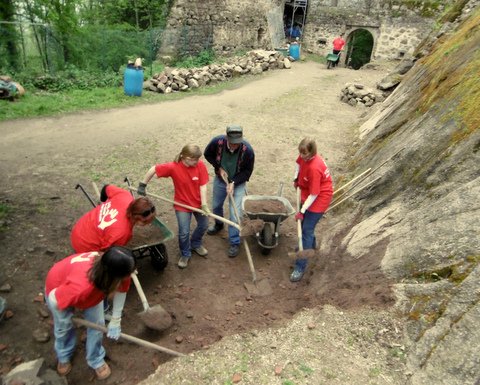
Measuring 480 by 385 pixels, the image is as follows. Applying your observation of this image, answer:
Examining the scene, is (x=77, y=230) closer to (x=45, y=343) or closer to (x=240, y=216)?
(x=45, y=343)

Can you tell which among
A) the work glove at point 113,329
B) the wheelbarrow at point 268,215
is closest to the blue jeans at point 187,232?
the wheelbarrow at point 268,215

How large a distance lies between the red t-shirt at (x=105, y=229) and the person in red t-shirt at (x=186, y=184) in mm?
1148

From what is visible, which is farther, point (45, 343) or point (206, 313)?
point (206, 313)

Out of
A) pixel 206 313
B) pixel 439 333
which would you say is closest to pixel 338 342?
pixel 439 333

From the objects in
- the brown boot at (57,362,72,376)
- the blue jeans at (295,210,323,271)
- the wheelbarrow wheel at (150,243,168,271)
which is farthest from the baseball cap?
the brown boot at (57,362,72,376)

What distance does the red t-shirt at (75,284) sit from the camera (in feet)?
9.57

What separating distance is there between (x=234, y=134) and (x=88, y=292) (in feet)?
9.41

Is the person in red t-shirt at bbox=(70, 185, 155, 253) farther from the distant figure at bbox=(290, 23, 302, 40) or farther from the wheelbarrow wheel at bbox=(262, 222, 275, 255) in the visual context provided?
the distant figure at bbox=(290, 23, 302, 40)

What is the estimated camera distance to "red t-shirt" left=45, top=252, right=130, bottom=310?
2.92m

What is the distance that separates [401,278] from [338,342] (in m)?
0.95

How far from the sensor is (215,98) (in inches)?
542

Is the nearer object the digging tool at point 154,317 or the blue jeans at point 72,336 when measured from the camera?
the blue jeans at point 72,336

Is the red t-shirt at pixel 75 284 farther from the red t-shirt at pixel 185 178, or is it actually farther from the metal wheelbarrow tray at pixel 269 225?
the metal wheelbarrow tray at pixel 269 225

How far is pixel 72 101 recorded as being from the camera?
38.3 feet
